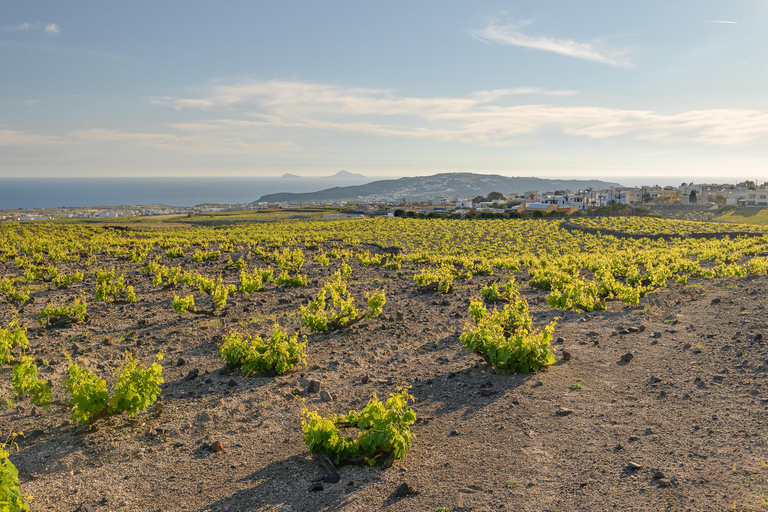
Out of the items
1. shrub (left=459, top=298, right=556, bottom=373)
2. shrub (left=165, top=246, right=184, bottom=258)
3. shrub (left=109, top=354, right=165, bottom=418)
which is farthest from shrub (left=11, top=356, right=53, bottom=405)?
shrub (left=165, top=246, right=184, bottom=258)

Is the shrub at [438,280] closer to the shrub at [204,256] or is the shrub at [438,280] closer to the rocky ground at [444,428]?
the rocky ground at [444,428]

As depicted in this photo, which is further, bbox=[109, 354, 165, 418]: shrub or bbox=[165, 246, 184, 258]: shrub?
bbox=[165, 246, 184, 258]: shrub

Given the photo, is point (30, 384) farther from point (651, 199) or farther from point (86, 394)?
point (651, 199)

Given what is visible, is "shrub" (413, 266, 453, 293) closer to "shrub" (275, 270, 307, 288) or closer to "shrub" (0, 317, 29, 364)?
"shrub" (275, 270, 307, 288)

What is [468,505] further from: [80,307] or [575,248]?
[575,248]

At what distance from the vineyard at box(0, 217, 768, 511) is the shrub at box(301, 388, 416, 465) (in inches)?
0.9

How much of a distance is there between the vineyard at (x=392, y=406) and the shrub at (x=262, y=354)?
0.13 feet

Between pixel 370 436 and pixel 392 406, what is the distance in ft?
1.39

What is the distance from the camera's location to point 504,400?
7.36m

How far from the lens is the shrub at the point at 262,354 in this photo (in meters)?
8.65

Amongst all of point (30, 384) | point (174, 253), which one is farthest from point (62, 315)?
point (174, 253)

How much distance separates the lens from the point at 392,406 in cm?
570


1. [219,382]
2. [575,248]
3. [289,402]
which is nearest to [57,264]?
[219,382]

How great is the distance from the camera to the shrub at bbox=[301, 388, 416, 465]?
5.52 m
